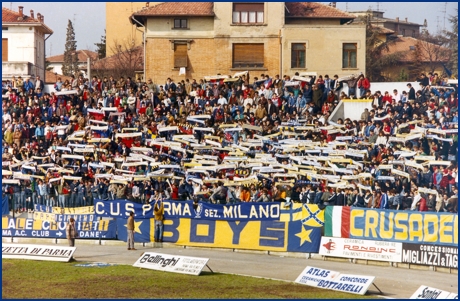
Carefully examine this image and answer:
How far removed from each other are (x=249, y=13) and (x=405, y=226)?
1149 inches

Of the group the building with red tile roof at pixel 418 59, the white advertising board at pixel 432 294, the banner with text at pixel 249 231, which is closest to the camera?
the white advertising board at pixel 432 294

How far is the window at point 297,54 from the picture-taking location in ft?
188

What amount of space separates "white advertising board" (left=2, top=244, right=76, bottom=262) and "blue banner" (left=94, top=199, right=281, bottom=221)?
4.20 meters

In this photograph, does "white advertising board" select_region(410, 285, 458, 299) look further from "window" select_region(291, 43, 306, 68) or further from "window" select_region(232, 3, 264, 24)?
"window" select_region(232, 3, 264, 24)

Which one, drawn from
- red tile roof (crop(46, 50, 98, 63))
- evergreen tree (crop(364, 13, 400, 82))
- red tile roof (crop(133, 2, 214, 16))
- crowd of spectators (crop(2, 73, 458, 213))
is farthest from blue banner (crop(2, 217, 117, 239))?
red tile roof (crop(46, 50, 98, 63))

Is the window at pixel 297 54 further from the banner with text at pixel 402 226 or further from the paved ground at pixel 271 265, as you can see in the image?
the banner with text at pixel 402 226

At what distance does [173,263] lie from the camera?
31.0 metres

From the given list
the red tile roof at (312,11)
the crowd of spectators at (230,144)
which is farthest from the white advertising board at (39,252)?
the red tile roof at (312,11)

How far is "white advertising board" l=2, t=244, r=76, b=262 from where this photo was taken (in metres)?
33.7

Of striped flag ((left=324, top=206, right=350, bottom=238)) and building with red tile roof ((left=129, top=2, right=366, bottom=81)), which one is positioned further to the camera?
building with red tile roof ((left=129, top=2, right=366, bottom=81))

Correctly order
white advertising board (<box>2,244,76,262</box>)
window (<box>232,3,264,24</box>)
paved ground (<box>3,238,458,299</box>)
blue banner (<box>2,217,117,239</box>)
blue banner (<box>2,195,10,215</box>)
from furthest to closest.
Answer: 1. window (<box>232,3,264,24</box>)
2. blue banner (<box>2,195,10,215</box>)
3. blue banner (<box>2,217,117,239</box>)
4. white advertising board (<box>2,244,76,262</box>)
5. paved ground (<box>3,238,458,299</box>)

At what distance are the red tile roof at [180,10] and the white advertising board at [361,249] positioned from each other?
28404 millimetres

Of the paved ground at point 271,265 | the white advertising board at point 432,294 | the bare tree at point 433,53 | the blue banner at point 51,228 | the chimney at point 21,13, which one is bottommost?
the paved ground at point 271,265

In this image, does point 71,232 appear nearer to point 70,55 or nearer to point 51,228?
point 51,228
